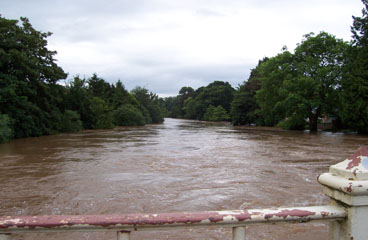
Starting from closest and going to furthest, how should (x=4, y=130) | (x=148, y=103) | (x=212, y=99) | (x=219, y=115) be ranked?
(x=4, y=130)
(x=148, y=103)
(x=219, y=115)
(x=212, y=99)

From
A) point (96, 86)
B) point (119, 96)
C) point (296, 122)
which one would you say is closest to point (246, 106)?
point (296, 122)

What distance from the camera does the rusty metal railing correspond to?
5.26 ft

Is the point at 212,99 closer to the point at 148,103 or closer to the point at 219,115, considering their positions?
the point at 219,115

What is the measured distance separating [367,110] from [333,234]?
25.2 m

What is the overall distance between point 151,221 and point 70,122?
29.2 m

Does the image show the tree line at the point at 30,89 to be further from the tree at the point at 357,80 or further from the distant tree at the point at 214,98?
the distant tree at the point at 214,98

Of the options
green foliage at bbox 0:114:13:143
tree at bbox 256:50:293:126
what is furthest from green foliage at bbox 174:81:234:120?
green foliage at bbox 0:114:13:143

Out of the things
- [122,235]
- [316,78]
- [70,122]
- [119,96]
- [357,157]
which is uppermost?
[316,78]

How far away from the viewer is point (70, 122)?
1133 inches

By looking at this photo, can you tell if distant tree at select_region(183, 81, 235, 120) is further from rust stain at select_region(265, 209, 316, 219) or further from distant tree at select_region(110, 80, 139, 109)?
rust stain at select_region(265, 209, 316, 219)

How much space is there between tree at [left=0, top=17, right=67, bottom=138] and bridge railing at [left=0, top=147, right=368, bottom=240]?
20.9 m

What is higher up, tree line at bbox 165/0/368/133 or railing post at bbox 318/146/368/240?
tree line at bbox 165/0/368/133

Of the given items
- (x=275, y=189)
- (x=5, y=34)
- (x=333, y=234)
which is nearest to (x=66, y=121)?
(x=5, y=34)

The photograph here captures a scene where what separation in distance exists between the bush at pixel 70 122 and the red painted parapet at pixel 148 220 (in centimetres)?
2838
